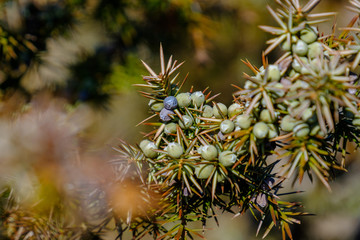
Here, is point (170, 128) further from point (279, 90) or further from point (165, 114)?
point (279, 90)

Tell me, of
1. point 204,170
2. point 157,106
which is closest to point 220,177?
point 204,170

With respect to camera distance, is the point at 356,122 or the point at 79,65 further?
the point at 79,65

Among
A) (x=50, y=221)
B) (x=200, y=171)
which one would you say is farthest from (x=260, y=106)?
(x=50, y=221)

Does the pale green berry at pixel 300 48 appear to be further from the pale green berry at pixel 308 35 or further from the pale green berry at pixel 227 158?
the pale green berry at pixel 227 158

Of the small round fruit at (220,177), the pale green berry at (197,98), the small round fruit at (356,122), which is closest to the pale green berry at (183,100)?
the pale green berry at (197,98)

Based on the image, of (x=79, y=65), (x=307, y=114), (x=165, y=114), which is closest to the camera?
(x=307, y=114)

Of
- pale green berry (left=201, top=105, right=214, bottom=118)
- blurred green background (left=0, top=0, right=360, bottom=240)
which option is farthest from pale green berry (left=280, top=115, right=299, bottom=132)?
blurred green background (left=0, top=0, right=360, bottom=240)

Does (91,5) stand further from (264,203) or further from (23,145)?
(264,203)
